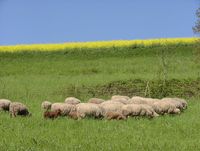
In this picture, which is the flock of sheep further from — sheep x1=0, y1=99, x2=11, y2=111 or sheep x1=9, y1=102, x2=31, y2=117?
sheep x1=0, y1=99, x2=11, y2=111

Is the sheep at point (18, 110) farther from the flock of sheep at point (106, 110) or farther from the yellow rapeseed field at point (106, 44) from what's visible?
the yellow rapeseed field at point (106, 44)

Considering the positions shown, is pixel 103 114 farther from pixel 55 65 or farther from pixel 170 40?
pixel 170 40

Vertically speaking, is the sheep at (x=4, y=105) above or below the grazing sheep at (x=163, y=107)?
above

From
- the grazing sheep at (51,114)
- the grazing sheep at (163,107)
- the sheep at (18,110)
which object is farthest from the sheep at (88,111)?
the grazing sheep at (163,107)

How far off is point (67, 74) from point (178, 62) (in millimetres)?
10647

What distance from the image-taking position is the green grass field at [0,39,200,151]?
45.2 feet

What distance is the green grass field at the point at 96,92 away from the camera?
13773 mm

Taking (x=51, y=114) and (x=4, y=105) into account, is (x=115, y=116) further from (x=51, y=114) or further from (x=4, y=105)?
(x=4, y=105)

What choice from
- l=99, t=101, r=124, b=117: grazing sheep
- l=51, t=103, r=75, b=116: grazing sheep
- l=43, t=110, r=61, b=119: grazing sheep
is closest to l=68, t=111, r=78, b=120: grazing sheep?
l=51, t=103, r=75, b=116: grazing sheep

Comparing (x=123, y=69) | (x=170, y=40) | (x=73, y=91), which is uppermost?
(x=170, y=40)

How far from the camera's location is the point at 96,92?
31219 millimetres

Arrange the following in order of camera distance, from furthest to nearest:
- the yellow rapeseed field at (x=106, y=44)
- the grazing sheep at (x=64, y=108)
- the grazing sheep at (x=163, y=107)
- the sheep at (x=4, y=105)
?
the yellow rapeseed field at (x=106, y=44) → the sheep at (x=4, y=105) → the grazing sheep at (x=163, y=107) → the grazing sheep at (x=64, y=108)

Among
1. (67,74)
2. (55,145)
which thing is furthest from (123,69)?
(55,145)

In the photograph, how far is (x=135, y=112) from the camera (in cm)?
1795
